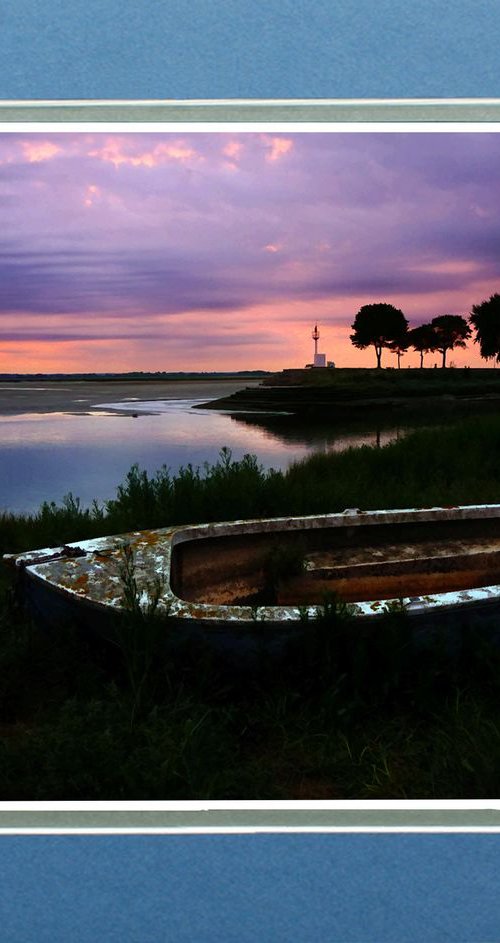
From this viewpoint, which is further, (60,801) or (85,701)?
(85,701)

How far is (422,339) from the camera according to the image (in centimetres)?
271

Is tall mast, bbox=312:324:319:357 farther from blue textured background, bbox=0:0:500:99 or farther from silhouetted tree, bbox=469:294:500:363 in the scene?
blue textured background, bbox=0:0:500:99

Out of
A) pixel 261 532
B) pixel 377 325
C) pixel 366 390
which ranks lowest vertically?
pixel 261 532

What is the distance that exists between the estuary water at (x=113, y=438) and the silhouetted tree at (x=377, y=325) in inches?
23.3

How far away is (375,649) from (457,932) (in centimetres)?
65

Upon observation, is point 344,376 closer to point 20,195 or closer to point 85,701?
point 20,195

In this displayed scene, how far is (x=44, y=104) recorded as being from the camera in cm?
192

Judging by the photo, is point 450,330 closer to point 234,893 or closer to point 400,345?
point 400,345

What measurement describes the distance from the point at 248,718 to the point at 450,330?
1.66 m

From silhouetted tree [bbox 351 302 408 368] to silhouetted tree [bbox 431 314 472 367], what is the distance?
136 mm

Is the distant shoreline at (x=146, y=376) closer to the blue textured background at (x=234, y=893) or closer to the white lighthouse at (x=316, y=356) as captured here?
the white lighthouse at (x=316, y=356)

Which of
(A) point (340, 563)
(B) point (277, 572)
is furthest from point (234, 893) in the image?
(A) point (340, 563)

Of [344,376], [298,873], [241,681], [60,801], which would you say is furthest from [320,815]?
[344,376]

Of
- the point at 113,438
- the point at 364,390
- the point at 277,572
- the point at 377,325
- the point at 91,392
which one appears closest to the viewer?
the point at 277,572
